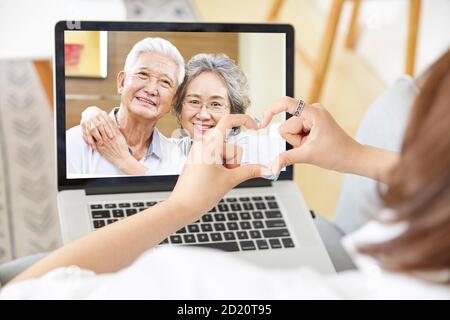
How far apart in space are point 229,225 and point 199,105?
0.53 feet

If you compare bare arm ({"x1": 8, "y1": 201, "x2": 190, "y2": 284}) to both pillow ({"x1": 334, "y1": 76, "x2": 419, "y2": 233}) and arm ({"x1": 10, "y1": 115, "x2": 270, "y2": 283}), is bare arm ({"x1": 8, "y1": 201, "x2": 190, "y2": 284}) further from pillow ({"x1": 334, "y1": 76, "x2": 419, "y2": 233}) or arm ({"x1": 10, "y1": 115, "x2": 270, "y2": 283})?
pillow ({"x1": 334, "y1": 76, "x2": 419, "y2": 233})

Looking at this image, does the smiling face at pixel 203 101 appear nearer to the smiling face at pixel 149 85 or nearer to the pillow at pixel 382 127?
the smiling face at pixel 149 85

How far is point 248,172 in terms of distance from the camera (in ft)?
2.53

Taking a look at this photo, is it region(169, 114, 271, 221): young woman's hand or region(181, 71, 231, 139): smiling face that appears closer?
region(169, 114, 271, 221): young woman's hand

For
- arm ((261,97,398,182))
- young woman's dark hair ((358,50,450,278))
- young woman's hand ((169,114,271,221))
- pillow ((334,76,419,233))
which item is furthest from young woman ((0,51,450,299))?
pillow ((334,76,419,233))

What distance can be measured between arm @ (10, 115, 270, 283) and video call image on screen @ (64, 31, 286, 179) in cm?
8

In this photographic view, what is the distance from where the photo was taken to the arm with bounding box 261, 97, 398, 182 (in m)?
0.79

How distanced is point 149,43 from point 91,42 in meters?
0.07

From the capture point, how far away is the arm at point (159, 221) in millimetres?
613

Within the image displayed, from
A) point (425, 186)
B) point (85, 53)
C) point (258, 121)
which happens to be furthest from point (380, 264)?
point (85, 53)

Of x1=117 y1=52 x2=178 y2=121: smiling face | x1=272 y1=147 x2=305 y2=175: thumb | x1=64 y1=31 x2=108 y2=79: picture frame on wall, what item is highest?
x1=64 y1=31 x2=108 y2=79: picture frame on wall

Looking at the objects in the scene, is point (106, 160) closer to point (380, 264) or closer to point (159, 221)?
point (159, 221)

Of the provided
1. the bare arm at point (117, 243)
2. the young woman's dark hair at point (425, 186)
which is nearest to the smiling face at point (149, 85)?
the bare arm at point (117, 243)
